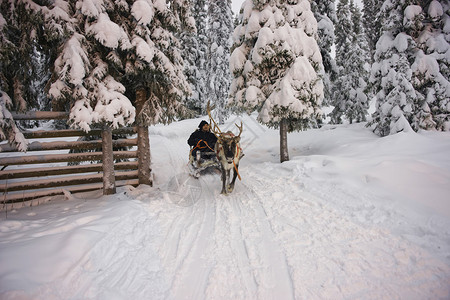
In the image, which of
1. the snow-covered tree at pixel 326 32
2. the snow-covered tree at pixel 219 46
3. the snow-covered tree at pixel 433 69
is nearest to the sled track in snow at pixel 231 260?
the snow-covered tree at pixel 433 69

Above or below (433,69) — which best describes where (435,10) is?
above

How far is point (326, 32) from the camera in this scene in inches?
581

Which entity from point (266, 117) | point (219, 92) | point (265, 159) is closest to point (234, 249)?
Answer: point (266, 117)

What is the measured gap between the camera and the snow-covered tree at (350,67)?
1964cm

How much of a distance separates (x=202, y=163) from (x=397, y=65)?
33.7 feet

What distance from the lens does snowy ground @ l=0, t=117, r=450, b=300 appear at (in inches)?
104

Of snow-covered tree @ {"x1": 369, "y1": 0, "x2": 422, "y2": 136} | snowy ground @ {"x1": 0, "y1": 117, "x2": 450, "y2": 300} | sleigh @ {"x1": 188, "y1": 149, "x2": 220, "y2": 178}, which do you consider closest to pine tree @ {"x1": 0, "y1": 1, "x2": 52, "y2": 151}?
snowy ground @ {"x1": 0, "y1": 117, "x2": 450, "y2": 300}

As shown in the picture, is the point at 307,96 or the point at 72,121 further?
the point at 307,96

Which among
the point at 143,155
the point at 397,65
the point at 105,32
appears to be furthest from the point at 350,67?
the point at 105,32

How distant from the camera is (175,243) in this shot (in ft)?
12.8

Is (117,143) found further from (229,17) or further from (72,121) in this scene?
(229,17)

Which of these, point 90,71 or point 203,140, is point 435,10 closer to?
point 203,140

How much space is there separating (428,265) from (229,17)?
A: 28994mm

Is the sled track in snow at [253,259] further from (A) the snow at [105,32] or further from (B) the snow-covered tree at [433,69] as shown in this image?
(B) the snow-covered tree at [433,69]
